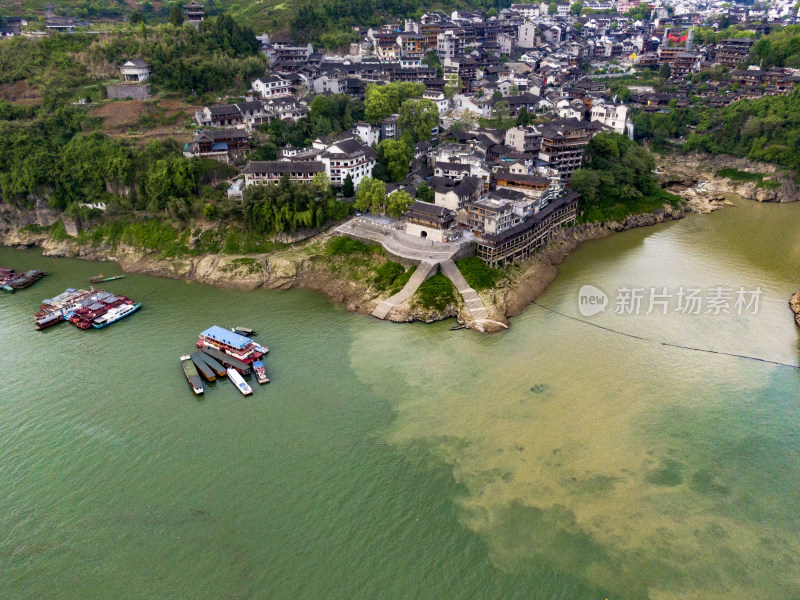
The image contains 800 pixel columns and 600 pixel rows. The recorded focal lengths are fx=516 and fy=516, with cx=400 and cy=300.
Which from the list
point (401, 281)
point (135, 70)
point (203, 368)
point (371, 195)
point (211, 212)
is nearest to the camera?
point (203, 368)

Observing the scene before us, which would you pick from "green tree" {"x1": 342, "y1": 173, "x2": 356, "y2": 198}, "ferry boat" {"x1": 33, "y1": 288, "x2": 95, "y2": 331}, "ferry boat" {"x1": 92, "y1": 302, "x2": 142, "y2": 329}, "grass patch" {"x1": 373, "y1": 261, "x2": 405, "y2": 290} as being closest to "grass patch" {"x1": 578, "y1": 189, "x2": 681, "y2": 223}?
"grass patch" {"x1": 373, "y1": 261, "x2": 405, "y2": 290}

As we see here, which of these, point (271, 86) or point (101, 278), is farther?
point (271, 86)

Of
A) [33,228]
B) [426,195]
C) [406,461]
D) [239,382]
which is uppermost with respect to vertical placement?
[426,195]

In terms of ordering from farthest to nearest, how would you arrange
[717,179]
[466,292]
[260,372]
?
[717,179]
[466,292]
[260,372]

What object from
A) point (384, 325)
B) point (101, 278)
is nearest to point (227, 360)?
point (384, 325)

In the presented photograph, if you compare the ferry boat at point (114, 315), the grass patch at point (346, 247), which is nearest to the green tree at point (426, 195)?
the grass patch at point (346, 247)

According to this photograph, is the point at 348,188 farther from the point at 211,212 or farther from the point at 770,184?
the point at 770,184
